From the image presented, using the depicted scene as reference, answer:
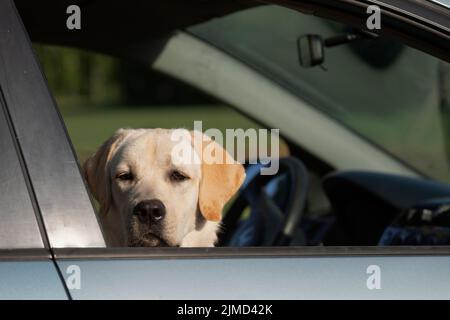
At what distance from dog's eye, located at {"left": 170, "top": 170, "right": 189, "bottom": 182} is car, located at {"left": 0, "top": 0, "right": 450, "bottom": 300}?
0.29 metres

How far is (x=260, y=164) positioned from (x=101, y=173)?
1481 millimetres

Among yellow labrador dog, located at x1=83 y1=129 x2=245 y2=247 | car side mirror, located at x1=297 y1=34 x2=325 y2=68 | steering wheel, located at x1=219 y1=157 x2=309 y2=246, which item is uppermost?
car side mirror, located at x1=297 y1=34 x2=325 y2=68

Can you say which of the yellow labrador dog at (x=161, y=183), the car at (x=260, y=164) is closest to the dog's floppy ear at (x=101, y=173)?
the yellow labrador dog at (x=161, y=183)

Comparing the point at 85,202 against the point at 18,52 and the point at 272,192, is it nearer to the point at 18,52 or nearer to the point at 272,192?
the point at 18,52

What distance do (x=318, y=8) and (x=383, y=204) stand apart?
1886mm

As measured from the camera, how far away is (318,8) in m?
2.22

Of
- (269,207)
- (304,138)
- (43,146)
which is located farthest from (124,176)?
(304,138)

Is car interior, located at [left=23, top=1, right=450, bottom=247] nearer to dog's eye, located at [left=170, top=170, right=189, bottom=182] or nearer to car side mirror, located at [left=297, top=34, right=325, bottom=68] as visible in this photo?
car side mirror, located at [left=297, top=34, right=325, bottom=68]

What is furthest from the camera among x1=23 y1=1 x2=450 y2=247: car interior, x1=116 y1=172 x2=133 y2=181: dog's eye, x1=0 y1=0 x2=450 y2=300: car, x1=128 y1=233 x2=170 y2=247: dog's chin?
x1=23 y1=1 x2=450 y2=247: car interior

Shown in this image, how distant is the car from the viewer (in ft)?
6.79

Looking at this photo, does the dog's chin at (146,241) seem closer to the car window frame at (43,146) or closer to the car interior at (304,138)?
the car window frame at (43,146)

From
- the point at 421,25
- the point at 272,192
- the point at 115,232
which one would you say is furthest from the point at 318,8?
the point at 272,192

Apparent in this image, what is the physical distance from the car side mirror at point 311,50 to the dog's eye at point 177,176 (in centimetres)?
134

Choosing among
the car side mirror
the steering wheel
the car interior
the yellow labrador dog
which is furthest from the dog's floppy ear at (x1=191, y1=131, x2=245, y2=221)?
the car side mirror
